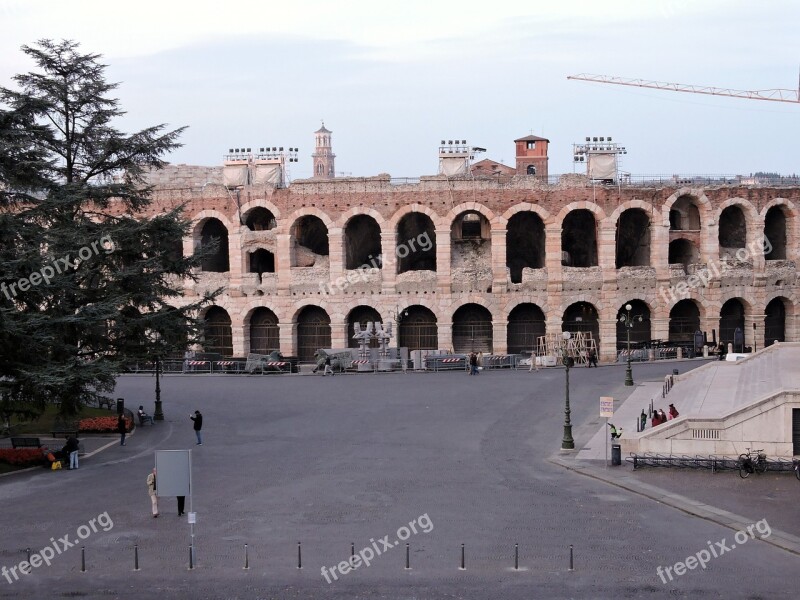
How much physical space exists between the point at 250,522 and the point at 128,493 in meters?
4.66

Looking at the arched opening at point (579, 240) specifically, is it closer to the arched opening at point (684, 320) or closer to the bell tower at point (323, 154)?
the arched opening at point (684, 320)

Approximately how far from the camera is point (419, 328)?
5334 centimetres

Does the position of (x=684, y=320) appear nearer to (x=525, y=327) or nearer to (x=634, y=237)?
(x=634, y=237)

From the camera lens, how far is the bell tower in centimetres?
15325

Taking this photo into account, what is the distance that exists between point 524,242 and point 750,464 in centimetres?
3388

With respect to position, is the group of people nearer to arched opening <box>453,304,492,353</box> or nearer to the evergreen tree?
the evergreen tree

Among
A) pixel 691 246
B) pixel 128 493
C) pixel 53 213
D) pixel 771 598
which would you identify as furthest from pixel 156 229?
pixel 691 246

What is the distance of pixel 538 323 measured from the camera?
5322cm

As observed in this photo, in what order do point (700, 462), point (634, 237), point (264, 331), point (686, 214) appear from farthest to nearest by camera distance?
point (634, 237) < point (686, 214) < point (264, 331) < point (700, 462)

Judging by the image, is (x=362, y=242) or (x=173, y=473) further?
(x=362, y=242)

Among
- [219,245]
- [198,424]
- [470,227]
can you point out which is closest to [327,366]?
[219,245]

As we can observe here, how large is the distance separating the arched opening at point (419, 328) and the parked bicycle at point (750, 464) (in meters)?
28.7

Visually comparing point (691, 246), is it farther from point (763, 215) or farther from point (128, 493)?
point (128, 493)

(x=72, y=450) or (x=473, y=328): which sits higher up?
(x=473, y=328)
